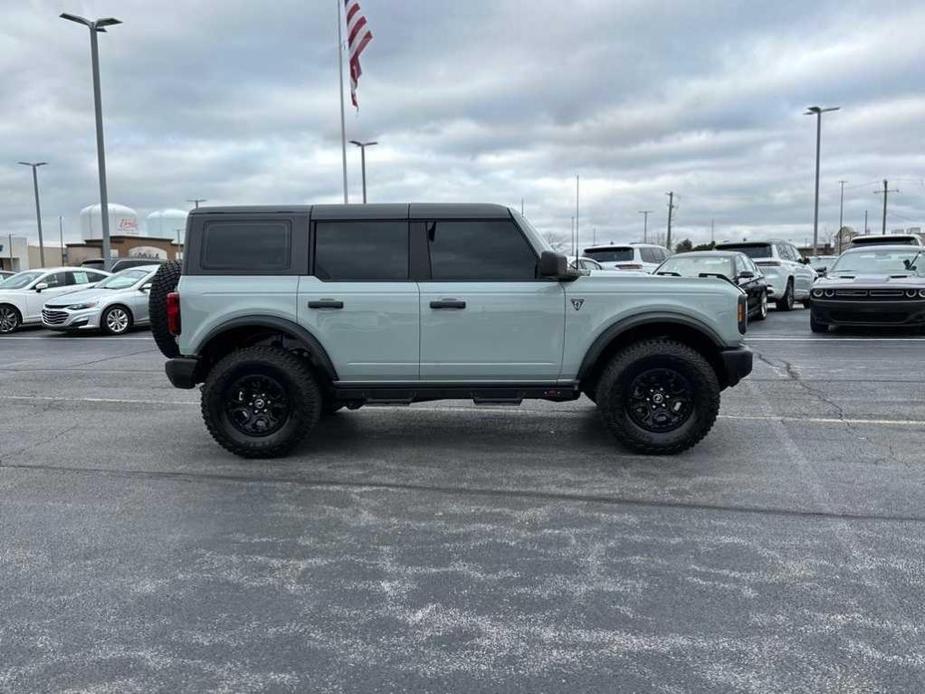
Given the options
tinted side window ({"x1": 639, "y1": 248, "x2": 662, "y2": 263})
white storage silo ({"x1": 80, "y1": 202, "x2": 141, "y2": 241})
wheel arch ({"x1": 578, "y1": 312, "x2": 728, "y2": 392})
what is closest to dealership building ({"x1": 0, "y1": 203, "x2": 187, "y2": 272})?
white storage silo ({"x1": 80, "y1": 202, "x2": 141, "y2": 241})

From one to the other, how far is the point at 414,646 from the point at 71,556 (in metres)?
2.15

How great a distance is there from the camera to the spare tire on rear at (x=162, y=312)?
5945 mm

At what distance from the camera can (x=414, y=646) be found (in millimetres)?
3037

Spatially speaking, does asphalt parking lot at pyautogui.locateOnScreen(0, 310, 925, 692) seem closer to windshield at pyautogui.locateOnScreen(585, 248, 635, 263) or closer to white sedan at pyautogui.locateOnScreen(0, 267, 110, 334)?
white sedan at pyautogui.locateOnScreen(0, 267, 110, 334)

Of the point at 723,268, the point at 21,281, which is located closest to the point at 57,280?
the point at 21,281

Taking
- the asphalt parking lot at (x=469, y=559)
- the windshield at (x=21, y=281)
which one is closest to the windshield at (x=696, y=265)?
the asphalt parking lot at (x=469, y=559)

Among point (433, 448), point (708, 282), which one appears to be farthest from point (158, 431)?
point (708, 282)

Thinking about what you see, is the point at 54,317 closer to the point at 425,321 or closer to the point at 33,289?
the point at 33,289

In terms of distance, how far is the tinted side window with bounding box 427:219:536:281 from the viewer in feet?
18.7

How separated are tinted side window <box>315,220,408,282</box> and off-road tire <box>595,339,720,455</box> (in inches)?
73.2

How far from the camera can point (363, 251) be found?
226 inches

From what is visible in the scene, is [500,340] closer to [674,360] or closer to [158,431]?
[674,360]

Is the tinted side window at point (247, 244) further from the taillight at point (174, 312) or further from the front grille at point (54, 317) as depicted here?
the front grille at point (54, 317)

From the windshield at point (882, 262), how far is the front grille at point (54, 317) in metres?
15.5
